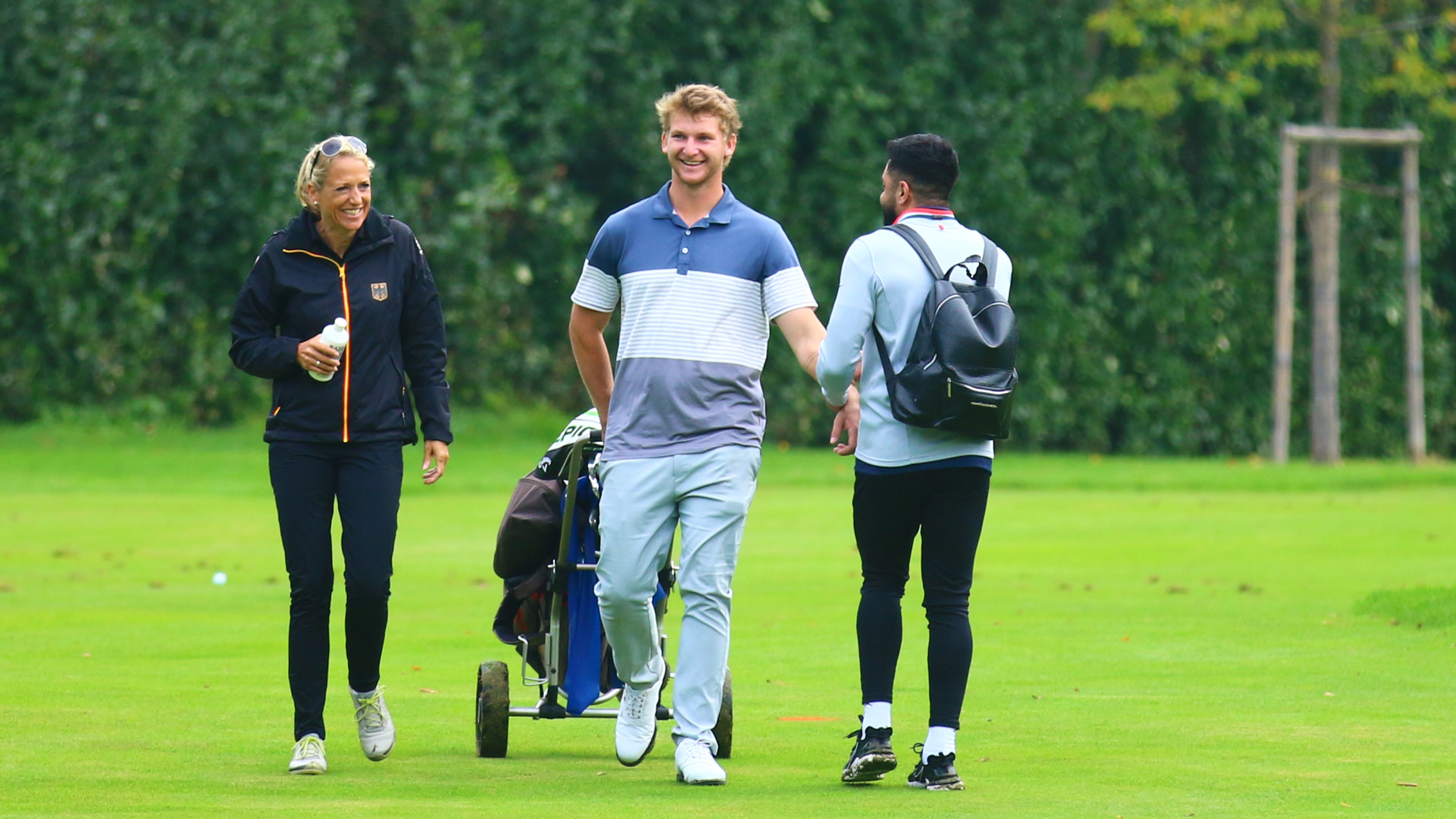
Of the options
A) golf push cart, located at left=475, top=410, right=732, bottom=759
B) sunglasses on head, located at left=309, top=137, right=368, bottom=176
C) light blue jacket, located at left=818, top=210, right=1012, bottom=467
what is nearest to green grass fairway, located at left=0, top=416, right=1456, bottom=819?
golf push cart, located at left=475, top=410, right=732, bottom=759

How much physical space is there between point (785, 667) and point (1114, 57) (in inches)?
729

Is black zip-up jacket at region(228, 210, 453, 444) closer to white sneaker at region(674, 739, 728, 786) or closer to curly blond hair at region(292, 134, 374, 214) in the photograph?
curly blond hair at region(292, 134, 374, 214)

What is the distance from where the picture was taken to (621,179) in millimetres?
24609

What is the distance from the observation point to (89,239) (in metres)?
22.5

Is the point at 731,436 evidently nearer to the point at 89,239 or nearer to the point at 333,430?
the point at 333,430

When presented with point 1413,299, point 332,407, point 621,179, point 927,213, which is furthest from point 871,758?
point 1413,299

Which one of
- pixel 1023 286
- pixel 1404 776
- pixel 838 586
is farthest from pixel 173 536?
pixel 1023 286

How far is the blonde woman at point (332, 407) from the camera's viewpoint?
21.2ft

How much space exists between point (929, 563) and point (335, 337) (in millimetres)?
1914

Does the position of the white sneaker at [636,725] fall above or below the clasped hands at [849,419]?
below

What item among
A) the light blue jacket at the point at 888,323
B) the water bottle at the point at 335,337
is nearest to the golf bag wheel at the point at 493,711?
the water bottle at the point at 335,337

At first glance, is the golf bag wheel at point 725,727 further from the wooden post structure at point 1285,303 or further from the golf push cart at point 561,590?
the wooden post structure at point 1285,303

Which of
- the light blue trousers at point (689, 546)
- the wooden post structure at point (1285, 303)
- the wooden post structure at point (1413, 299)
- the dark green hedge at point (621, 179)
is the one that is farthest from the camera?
the wooden post structure at point (1413, 299)

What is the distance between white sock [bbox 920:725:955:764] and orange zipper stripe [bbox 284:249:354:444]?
78.2 inches
